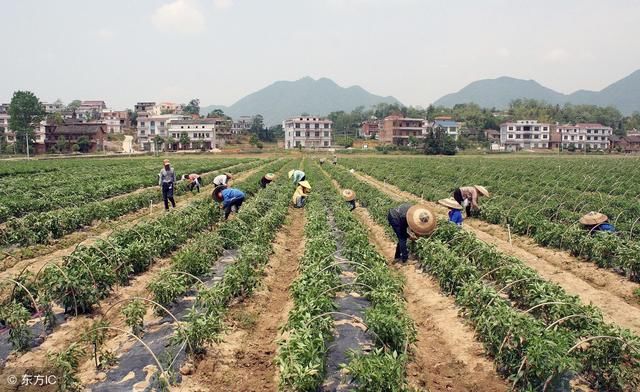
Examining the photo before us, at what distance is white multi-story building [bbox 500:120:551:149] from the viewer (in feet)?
353

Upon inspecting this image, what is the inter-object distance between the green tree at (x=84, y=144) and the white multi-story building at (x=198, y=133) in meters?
15.5

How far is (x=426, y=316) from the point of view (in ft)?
26.7

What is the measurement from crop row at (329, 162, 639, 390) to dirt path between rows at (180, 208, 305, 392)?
116 inches

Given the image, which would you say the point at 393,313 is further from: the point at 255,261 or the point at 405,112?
the point at 405,112

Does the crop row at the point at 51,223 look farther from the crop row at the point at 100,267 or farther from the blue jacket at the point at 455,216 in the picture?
the blue jacket at the point at 455,216

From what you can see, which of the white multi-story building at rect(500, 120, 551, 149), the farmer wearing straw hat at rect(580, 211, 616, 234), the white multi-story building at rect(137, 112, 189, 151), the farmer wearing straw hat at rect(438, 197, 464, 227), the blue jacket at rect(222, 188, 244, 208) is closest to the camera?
the farmer wearing straw hat at rect(580, 211, 616, 234)

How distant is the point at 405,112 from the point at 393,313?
158014 millimetres

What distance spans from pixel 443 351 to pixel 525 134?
369ft

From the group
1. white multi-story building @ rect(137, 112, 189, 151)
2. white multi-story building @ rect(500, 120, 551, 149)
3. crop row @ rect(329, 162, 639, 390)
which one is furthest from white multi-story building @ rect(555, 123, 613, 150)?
crop row @ rect(329, 162, 639, 390)

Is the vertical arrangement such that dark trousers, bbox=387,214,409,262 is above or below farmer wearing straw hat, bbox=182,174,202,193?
below

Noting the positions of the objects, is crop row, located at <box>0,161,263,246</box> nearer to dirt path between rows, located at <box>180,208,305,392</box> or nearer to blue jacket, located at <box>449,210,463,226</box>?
dirt path between rows, located at <box>180,208,305,392</box>

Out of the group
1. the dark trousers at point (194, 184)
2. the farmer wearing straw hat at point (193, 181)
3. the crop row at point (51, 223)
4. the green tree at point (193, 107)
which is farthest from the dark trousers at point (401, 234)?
the green tree at point (193, 107)

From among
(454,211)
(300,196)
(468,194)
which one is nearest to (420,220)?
(454,211)

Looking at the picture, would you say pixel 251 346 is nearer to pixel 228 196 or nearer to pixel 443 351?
pixel 443 351
